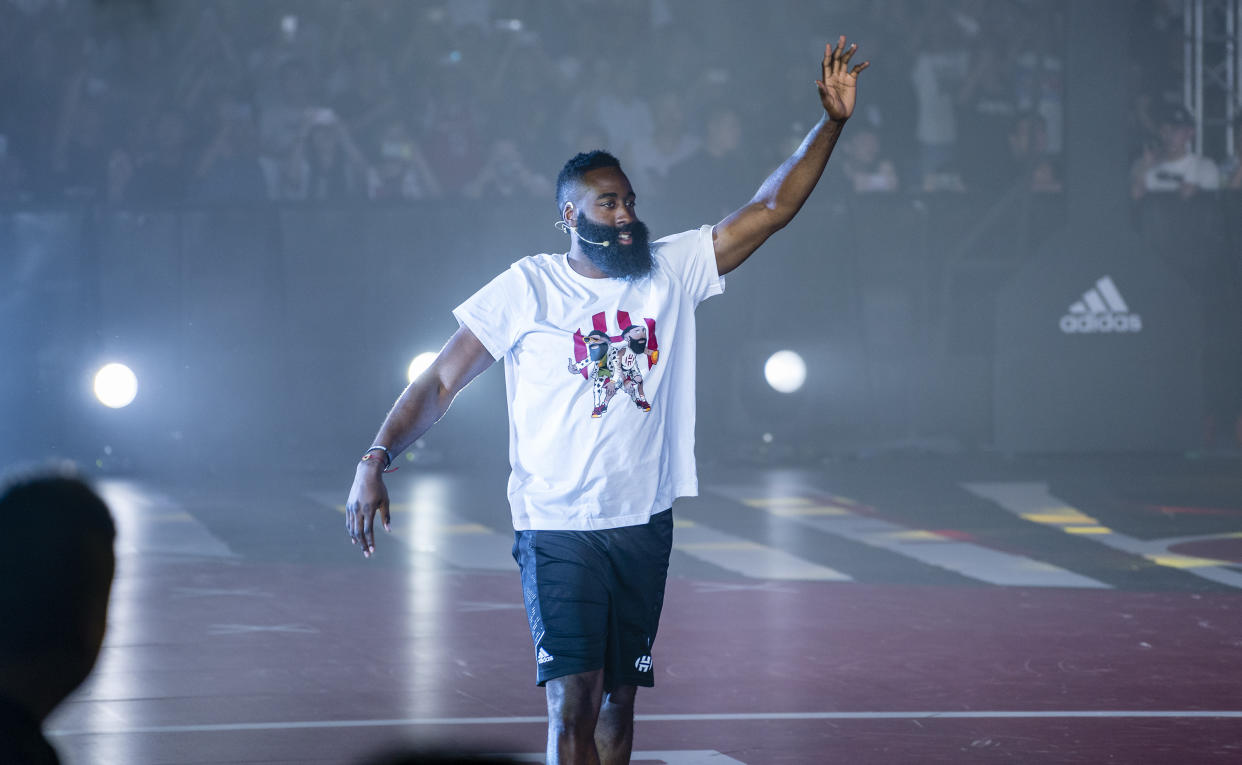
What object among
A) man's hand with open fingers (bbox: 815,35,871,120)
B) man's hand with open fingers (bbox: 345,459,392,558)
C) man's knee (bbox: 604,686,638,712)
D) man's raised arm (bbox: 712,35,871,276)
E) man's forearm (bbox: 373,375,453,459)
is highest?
man's hand with open fingers (bbox: 815,35,871,120)

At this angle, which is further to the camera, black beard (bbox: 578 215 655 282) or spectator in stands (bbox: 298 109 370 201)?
spectator in stands (bbox: 298 109 370 201)

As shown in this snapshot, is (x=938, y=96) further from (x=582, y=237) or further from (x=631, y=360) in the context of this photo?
(x=631, y=360)

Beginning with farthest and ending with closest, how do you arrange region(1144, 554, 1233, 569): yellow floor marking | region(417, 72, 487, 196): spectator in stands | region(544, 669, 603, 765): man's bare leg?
region(417, 72, 487, 196): spectator in stands, region(1144, 554, 1233, 569): yellow floor marking, region(544, 669, 603, 765): man's bare leg

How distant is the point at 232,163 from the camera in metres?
16.4

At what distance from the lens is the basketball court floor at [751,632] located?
6.45 metres

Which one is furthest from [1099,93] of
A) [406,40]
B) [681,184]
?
[406,40]

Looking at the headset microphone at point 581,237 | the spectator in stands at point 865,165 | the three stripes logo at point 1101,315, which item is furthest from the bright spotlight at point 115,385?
the headset microphone at point 581,237

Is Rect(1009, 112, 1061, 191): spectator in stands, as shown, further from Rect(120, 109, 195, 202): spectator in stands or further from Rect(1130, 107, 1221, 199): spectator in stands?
Rect(120, 109, 195, 202): spectator in stands

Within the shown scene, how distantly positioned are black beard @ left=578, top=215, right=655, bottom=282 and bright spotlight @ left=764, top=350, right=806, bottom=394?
1126cm

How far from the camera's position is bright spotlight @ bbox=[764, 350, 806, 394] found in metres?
16.4

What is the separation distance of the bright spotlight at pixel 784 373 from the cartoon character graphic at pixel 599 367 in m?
11.4

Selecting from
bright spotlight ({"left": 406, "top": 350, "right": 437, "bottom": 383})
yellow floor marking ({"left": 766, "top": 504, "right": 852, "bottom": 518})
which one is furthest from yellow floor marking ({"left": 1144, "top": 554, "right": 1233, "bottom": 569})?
bright spotlight ({"left": 406, "top": 350, "right": 437, "bottom": 383})

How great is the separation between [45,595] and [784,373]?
47.2ft

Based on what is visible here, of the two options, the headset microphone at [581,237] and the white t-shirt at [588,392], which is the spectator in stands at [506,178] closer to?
the headset microphone at [581,237]
